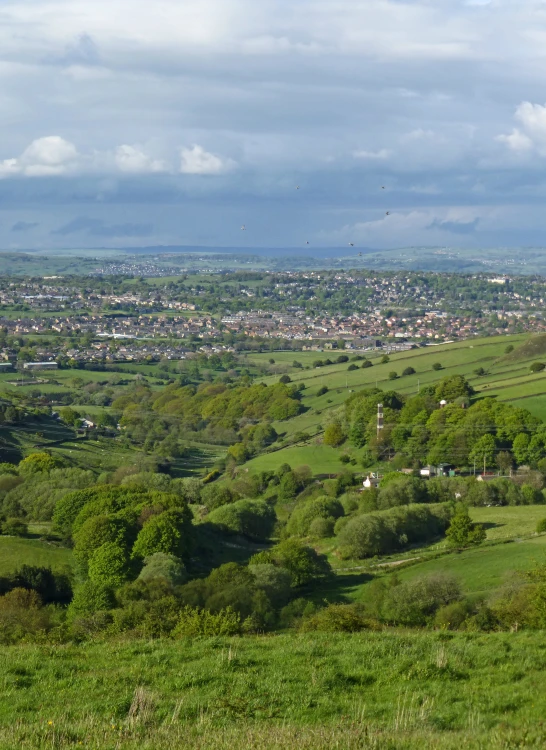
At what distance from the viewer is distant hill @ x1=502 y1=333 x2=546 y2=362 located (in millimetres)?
95625

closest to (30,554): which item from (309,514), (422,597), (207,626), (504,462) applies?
(309,514)

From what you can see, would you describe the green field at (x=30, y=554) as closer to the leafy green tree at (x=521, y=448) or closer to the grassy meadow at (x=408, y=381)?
the grassy meadow at (x=408, y=381)

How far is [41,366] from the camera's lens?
447 ft

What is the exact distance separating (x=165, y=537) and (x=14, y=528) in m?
9.07

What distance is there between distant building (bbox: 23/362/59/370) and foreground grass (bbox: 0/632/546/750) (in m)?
124

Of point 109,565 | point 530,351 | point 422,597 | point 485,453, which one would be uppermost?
point 530,351

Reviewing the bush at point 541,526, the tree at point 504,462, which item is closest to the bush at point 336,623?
the bush at point 541,526

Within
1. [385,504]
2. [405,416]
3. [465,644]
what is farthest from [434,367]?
[465,644]

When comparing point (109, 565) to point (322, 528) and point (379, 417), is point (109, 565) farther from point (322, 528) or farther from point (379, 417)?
point (379, 417)

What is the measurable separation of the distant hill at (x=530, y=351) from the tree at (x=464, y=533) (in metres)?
53.4

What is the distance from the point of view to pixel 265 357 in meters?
156

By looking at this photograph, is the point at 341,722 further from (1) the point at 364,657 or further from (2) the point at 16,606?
(2) the point at 16,606

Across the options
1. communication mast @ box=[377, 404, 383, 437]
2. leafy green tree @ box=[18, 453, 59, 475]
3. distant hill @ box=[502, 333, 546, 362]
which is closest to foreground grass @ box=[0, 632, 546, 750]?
leafy green tree @ box=[18, 453, 59, 475]

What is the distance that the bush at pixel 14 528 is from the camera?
43.7 meters
